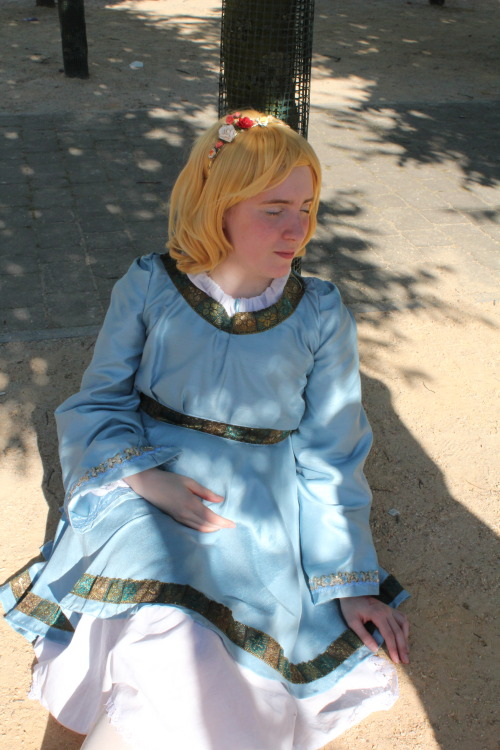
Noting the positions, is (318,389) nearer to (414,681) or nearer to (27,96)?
(414,681)

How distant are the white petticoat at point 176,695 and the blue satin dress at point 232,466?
0.32 feet

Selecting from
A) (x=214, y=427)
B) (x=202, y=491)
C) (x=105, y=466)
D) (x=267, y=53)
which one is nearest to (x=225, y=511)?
(x=202, y=491)

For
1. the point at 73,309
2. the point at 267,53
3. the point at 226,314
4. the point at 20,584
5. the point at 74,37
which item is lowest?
the point at 73,309

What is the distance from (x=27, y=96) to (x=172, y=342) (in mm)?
6407

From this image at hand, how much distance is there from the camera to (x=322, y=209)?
596cm

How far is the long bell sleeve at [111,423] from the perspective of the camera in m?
2.27

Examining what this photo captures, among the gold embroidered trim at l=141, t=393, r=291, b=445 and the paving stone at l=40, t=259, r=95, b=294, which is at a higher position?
the gold embroidered trim at l=141, t=393, r=291, b=445

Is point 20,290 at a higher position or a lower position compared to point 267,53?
lower

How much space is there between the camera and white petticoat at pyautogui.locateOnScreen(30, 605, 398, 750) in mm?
1833

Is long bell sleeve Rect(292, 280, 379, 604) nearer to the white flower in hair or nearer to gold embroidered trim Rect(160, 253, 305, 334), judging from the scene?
gold embroidered trim Rect(160, 253, 305, 334)

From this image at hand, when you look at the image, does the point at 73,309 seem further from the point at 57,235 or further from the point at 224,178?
the point at 224,178

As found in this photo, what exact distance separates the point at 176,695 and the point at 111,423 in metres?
0.86

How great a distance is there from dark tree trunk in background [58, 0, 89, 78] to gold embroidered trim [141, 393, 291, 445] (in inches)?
275

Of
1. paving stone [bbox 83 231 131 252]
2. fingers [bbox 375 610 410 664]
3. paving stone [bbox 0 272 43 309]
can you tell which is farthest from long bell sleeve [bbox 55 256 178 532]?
paving stone [bbox 83 231 131 252]
